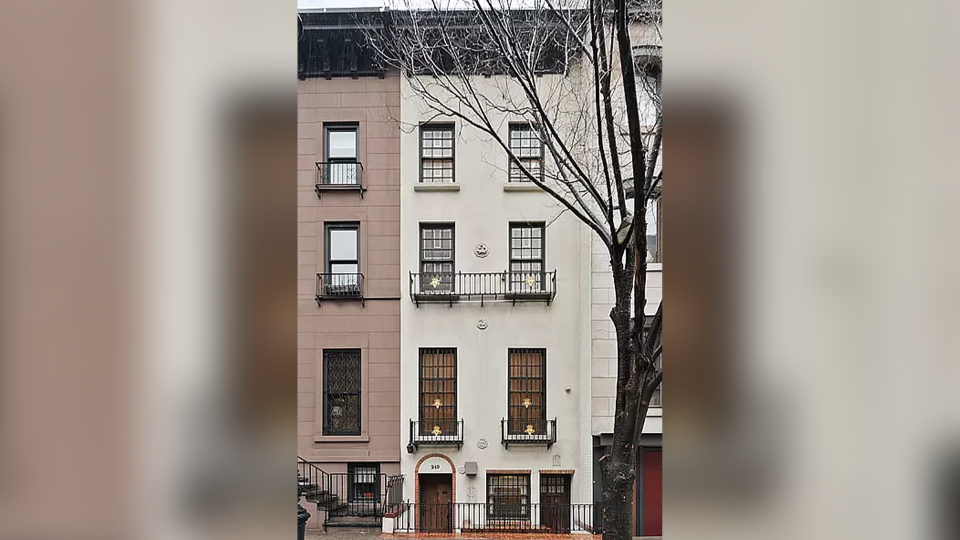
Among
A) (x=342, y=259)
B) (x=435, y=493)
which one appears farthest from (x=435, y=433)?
(x=342, y=259)

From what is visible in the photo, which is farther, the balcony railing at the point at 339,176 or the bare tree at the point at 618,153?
the balcony railing at the point at 339,176

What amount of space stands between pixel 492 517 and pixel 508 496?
0.77 ft

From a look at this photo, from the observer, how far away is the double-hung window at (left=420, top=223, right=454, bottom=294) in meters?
5.49

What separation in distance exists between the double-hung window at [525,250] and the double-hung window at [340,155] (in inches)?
63.7

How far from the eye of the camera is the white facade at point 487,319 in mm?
5324

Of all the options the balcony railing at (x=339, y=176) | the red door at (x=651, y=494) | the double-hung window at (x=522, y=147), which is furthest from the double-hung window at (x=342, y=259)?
the red door at (x=651, y=494)

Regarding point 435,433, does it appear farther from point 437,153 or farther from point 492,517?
point 437,153

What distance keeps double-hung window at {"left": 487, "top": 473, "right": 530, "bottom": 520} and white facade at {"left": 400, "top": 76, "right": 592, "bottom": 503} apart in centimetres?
8

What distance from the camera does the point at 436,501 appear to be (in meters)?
5.42

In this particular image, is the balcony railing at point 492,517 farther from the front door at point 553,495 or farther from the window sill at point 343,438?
the window sill at point 343,438
